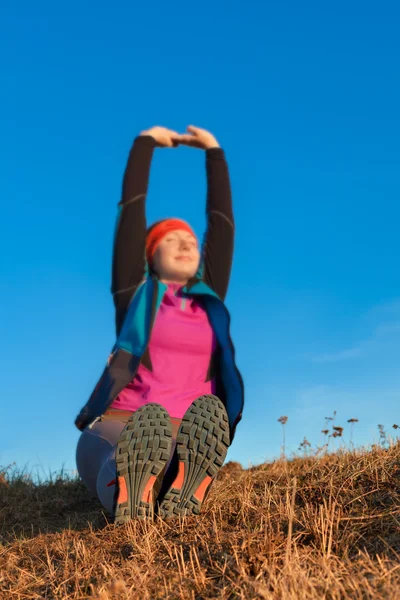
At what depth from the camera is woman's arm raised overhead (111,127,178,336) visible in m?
3.88

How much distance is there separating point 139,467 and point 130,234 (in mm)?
1748

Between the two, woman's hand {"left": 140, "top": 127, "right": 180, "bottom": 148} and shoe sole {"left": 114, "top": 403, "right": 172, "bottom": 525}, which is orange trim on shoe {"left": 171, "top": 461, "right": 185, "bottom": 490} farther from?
woman's hand {"left": 140, "top": 127, "right": 180, "bottom": 148}

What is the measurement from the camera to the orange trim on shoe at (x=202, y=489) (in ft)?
8.88

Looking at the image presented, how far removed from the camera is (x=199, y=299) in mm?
3963

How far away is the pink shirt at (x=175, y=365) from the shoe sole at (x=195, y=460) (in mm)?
835

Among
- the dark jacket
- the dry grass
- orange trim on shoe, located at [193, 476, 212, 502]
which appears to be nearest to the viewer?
the dry grass

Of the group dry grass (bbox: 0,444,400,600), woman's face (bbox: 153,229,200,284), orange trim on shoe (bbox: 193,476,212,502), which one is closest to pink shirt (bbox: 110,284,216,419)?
woman's face (bbox: 153,229,200,284)

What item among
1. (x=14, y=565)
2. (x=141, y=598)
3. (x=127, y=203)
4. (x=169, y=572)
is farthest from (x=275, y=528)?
(x=127, y=203)

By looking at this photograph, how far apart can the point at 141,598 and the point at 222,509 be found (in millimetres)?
1033

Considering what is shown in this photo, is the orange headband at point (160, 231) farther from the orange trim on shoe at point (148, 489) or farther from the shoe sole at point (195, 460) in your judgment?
the orange trim on shoe at point (148, 489)

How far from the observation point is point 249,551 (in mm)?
2016

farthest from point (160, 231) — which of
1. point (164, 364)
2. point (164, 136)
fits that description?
point (164, 364)

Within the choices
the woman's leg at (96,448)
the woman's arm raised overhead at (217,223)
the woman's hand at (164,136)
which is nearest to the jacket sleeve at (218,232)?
the woman's arm raised overhead at (217,223)

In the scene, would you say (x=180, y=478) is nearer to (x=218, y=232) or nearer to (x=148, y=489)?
(x=148, y=489)
